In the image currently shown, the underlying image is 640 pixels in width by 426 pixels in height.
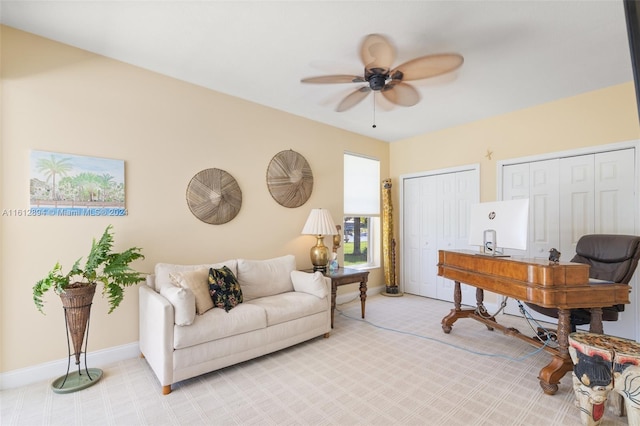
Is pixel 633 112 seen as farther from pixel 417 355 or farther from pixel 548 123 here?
pixel 417 355

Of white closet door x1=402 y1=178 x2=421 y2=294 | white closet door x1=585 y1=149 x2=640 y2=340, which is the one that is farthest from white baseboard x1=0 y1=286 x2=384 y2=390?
white closet door x1=585 y1=149 x2=640 y2=340

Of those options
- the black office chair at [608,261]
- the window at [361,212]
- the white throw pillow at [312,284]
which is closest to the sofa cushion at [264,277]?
the white throw pillow at [312,284]

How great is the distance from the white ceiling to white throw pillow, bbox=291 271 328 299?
1.92 metres

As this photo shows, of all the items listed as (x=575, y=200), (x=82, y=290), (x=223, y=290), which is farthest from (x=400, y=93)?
(x=82, y=290)

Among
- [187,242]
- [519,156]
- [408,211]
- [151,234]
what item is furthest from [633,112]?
[151,234]

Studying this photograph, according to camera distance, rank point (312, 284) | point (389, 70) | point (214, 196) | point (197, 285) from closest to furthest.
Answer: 1. point (389, 70)
2. point (197, 285)
3. point (312, 284)
4. point (214, 196)

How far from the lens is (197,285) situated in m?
2.59

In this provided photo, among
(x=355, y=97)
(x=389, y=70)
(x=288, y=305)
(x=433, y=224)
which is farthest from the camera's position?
(x=433, y=224)

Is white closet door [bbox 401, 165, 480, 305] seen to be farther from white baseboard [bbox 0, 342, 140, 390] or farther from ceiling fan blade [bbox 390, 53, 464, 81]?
white baseboard [bbox 0, 342, 140, 390]

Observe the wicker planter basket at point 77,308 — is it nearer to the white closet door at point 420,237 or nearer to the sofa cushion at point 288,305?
the sofa cushion at point 288,305

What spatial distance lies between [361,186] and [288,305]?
282 centimetres

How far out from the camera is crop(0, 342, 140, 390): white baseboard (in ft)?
7.41

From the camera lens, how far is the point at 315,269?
A: 390 cm

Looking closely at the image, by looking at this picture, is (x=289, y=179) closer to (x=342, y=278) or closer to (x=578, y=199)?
(x=342, y=278)
